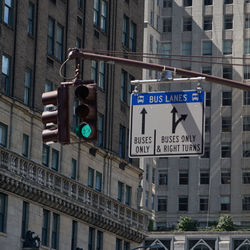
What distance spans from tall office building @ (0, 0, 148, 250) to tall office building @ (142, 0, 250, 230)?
171ft

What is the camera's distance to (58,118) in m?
24.1

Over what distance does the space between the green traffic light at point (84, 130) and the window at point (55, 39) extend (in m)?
43.7

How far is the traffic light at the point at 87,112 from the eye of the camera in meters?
24.0

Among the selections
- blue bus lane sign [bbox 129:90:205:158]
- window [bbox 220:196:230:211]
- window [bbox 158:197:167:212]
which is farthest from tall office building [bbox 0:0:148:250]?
window [bbox 158:197:167:212]

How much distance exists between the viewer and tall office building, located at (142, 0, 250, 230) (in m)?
134

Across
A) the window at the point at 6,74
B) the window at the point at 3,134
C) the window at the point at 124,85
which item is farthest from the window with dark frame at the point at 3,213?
the window at the point at 124,85

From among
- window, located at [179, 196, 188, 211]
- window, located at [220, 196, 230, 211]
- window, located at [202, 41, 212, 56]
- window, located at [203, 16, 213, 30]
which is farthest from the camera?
window, located at [203, 16, 213, 30]

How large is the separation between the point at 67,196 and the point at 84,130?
43.6 meters

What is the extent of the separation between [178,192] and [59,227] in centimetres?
7028

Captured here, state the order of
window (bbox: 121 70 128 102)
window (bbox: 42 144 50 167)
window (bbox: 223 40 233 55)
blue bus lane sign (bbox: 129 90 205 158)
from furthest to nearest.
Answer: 1. window (bbox: 223 40 233 55)
2. window (bbox: 121 70 128 102)
3. window (bbox: 42 144 50 167)
4. blue bus lane sign (bbox: 129 90 205 158)

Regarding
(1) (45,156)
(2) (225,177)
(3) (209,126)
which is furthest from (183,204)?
(1) (45,156)

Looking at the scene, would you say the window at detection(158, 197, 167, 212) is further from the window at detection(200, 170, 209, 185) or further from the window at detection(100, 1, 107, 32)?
the window at detection(100, 1, 107, 32)

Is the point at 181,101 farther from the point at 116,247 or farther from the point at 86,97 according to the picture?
the point at 116,247

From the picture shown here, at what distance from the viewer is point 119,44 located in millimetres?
77062
